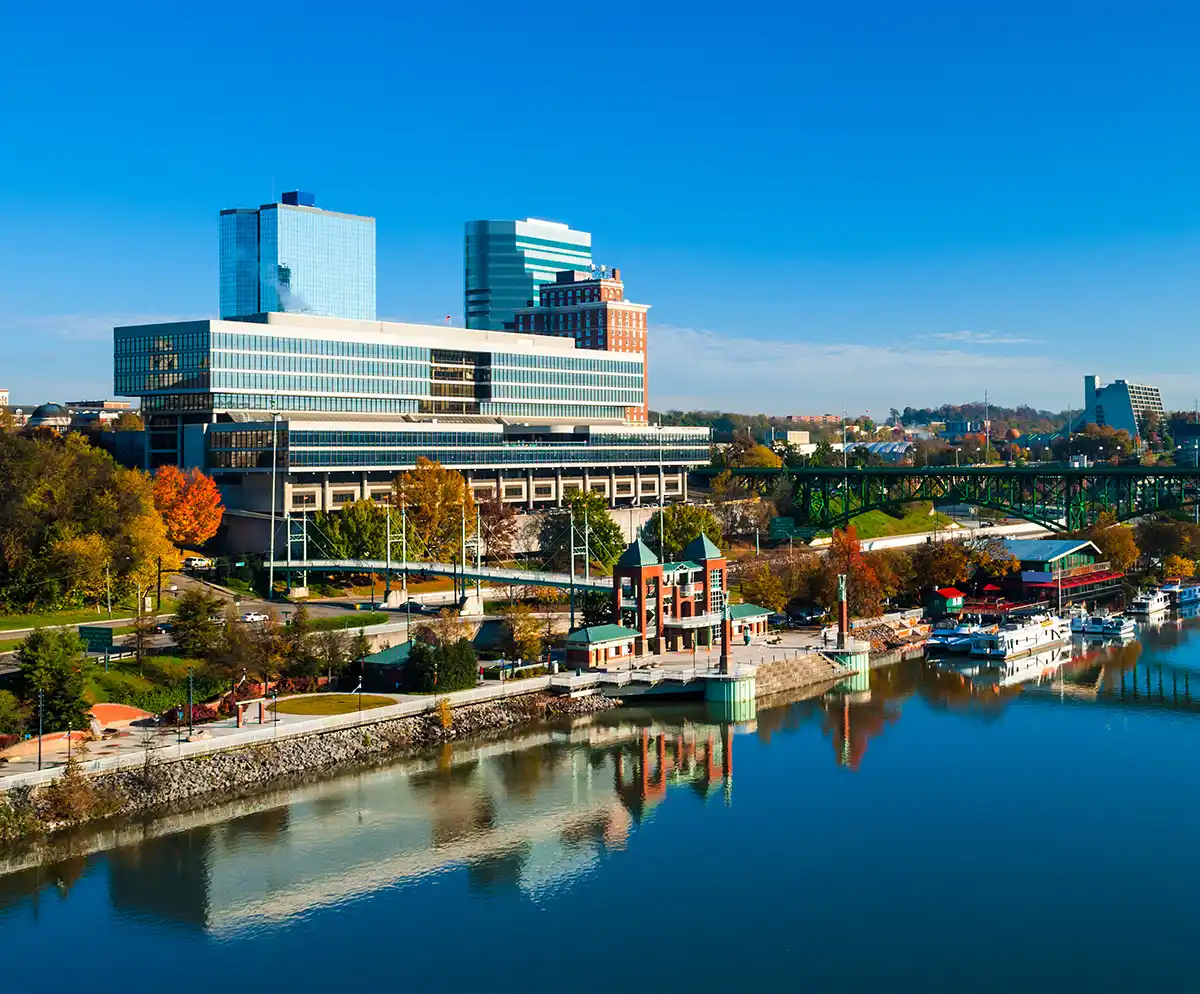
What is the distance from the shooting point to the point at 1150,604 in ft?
375

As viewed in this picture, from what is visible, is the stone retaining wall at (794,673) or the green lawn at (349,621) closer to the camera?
the green lawn at (349,621)

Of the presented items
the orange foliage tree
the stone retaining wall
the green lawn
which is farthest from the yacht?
the orange foliage tree

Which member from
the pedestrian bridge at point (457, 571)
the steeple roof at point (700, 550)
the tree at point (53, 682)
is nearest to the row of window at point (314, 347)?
the pedestrian bridge at point (457, 571)

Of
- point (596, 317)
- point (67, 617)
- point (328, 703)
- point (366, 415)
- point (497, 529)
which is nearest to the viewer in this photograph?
point (328, 703)

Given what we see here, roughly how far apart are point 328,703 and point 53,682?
42.9 ft

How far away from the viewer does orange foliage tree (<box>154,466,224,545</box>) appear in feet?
318

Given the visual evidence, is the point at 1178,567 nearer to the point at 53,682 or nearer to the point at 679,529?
the point at 679,529

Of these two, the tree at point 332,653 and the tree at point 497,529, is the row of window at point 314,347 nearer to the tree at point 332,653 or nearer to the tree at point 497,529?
the tree at point 497,529

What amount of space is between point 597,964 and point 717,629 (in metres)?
46.3

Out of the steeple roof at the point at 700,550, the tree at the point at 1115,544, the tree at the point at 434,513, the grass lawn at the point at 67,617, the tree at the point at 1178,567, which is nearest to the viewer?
the grass lawn at the point at 67,617

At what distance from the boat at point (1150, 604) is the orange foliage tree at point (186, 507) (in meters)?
74.6

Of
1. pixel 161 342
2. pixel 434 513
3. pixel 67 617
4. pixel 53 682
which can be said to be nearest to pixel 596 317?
pixel 161 342

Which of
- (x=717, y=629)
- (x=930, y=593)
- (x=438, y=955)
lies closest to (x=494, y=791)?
(x=438, y=955)

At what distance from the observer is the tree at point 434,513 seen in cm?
9956
